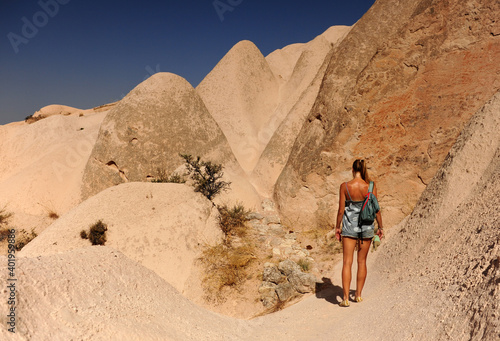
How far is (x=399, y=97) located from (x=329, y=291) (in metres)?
3.03

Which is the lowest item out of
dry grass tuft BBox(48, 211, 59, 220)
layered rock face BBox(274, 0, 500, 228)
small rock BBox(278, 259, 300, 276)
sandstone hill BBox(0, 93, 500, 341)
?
sandstone hill BBox(0, 93, 500, 341)

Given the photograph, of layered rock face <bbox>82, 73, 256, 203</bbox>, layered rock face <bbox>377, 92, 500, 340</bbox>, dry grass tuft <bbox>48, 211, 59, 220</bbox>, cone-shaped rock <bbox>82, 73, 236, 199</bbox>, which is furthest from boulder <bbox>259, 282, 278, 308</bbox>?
dry grass tuft <bbox>48, 211, 59, 220</bbox>

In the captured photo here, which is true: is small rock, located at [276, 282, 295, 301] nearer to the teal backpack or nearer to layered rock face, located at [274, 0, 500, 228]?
layered rock face, located at [274, 0, 500, 228]

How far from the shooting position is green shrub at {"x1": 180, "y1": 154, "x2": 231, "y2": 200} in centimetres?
618

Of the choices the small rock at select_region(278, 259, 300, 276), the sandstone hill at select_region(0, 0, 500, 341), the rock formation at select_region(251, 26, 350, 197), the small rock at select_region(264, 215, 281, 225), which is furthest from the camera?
the rock formation at select_region(251, 26, 350, 197)

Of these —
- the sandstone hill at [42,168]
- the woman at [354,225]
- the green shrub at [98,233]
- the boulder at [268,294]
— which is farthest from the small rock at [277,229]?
the sandstone hill at [42,168]

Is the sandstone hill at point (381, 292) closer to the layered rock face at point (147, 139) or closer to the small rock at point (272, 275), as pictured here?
the small rock at point (272, 275)

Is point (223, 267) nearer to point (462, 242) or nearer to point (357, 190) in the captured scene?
point (357, 190)

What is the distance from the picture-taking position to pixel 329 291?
3.96 metres

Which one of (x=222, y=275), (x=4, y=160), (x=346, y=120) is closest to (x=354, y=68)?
(x=346, y=120)

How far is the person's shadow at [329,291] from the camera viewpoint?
3.52 m

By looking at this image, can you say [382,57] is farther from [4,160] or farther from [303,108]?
[4,160]

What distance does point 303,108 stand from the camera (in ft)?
30.7

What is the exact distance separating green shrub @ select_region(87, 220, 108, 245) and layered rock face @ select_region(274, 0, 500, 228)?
10.5 feet
